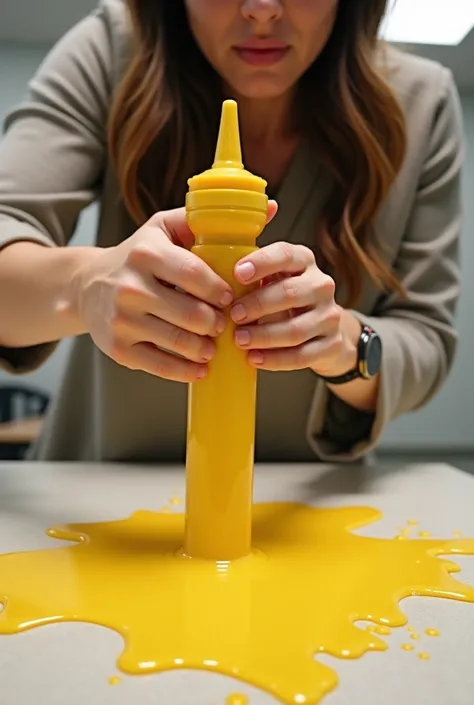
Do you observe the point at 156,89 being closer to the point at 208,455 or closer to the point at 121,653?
the point at 208,455

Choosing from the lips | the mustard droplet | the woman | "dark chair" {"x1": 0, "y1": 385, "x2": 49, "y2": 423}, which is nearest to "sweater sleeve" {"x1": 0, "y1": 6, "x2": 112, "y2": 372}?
the woman

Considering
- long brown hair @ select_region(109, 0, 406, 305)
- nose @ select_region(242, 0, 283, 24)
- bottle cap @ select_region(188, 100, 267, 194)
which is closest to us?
bottle cap @ select_region(188, 100, 267, 194)

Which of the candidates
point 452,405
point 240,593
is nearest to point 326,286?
point 240,593

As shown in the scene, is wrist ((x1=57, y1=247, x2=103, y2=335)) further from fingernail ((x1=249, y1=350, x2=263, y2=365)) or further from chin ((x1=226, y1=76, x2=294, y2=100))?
chin ((x1=226, y1=76, x2=294, y2=100))

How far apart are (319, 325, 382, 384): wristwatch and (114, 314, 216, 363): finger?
0.82 ft

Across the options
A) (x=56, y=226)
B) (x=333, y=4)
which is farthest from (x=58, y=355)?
(x=333, y=4)

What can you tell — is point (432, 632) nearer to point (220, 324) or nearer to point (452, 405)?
point (220, 324)

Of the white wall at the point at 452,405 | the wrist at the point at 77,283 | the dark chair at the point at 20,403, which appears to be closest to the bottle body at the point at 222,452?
the wrist at the point at 77,283

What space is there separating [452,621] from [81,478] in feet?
1.46

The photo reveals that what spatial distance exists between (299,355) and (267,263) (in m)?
0.09

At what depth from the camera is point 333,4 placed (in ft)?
2.45

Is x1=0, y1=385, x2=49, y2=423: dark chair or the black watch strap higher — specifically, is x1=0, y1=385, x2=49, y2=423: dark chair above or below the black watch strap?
below

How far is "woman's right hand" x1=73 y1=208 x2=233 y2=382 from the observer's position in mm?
480

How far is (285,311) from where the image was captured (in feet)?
1.76
